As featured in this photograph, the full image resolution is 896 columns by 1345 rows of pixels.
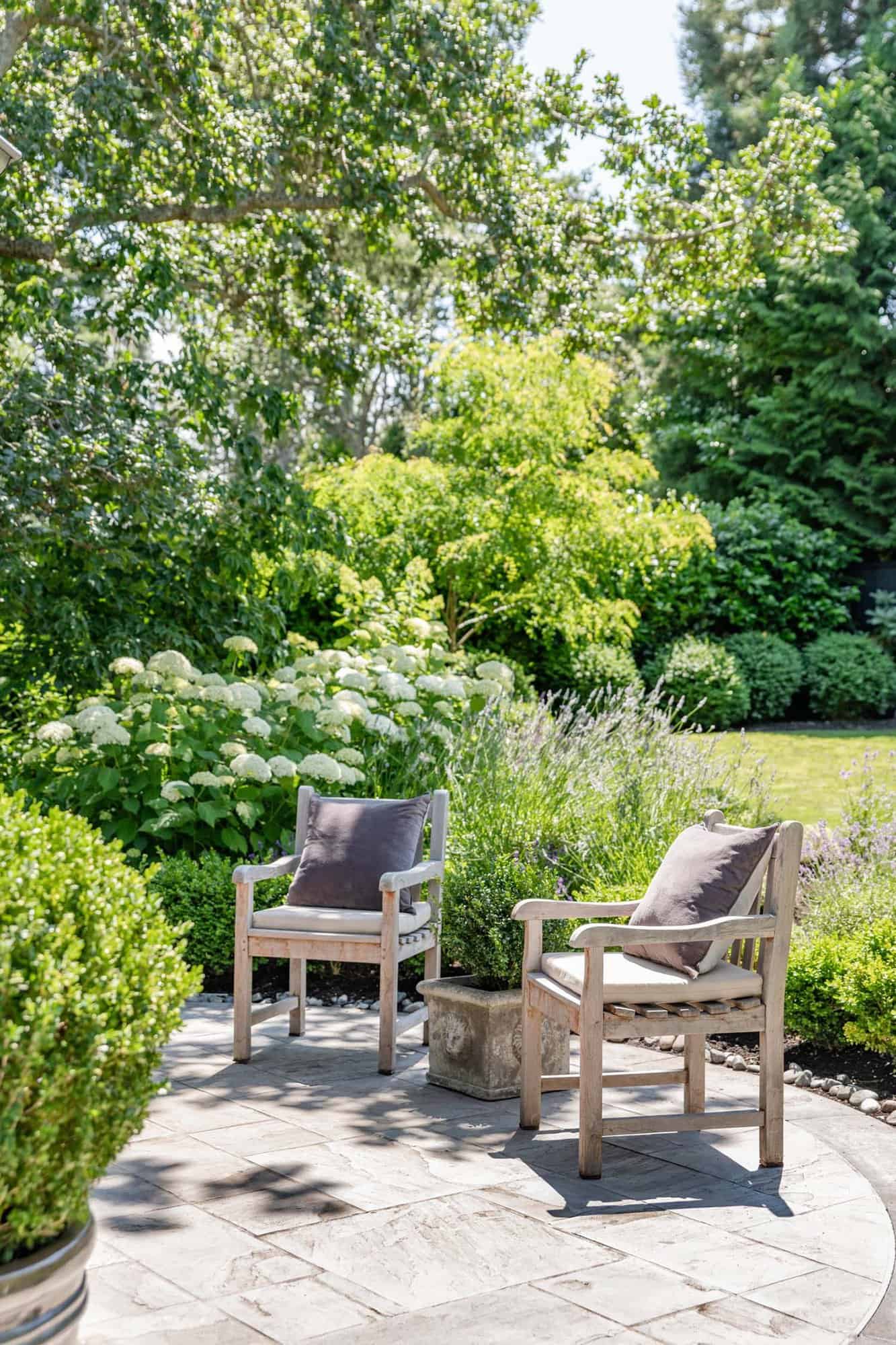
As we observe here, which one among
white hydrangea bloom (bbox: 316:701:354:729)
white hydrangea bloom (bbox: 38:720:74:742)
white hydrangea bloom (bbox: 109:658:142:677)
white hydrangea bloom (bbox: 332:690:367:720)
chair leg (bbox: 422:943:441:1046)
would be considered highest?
white hydrangea bloom (bbox: 109:658:142:677)

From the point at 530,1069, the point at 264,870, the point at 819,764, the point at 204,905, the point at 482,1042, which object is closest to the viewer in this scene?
the point at 530,1069

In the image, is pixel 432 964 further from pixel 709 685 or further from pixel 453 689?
pixel 709 685

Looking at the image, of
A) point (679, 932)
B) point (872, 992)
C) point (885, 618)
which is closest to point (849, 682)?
point (885, 618)

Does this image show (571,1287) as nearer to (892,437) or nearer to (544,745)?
(544,745)

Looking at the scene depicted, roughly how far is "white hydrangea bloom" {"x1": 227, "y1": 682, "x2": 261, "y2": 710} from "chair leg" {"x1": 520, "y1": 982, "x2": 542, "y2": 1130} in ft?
9.18

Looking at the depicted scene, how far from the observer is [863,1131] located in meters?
3.88

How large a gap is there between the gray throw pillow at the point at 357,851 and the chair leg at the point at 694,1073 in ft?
4.03

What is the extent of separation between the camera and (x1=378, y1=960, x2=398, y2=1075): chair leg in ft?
14.4

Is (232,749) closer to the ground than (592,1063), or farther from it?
farther from it

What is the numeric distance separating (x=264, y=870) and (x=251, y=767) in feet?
3.63

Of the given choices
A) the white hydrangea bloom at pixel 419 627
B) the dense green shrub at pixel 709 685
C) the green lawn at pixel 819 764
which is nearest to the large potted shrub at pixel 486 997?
the green lawn at pixel 819 764

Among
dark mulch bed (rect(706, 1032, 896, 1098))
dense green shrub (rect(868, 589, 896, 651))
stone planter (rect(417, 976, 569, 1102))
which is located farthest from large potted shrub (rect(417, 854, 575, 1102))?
dense green shrub (rect(868, 589, 896, 651))

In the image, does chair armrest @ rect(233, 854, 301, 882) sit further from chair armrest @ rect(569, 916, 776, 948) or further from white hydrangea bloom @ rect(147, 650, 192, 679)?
white hydrangea bloom @ rect(147, 650, 192, 679)

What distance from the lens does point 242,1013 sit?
4.47 meters
